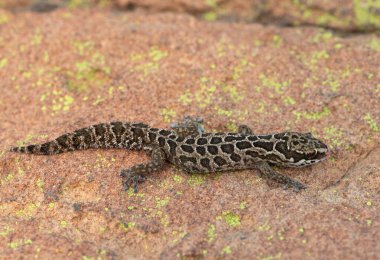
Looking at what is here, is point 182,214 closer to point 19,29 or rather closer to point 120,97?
point 120,97

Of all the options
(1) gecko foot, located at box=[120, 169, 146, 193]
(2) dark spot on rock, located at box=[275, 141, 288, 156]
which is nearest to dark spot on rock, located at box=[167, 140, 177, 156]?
(1) gecko foot, located at box=[120, 169, 146, 193]

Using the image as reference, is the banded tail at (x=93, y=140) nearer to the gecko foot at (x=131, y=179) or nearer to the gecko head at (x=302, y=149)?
the gecko foot at (x=131, y=179)

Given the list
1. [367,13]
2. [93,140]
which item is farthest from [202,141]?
[367,13]

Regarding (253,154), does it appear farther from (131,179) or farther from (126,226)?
(126,226)

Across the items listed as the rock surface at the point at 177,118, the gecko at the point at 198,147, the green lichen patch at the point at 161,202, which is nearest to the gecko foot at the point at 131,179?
the gecko at the point at 198,147

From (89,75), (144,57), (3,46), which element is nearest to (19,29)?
(3,46)

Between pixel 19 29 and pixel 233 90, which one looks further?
pixel 19 29
